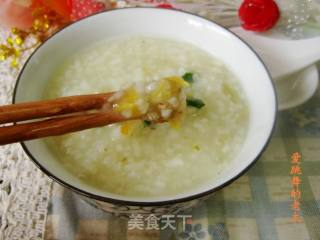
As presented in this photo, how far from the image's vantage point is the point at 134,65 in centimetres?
116

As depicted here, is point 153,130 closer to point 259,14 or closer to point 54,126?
point 54,126

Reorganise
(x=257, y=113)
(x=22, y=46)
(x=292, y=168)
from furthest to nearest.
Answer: (x=22, y=46), (x=292, y=168), (x=257, y=113)

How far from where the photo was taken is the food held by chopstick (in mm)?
822

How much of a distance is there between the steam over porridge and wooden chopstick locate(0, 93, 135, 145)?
0.25 ft

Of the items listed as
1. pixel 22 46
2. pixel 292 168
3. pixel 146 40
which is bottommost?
pixel 292 168

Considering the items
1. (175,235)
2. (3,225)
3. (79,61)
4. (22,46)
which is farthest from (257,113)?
(22,46)

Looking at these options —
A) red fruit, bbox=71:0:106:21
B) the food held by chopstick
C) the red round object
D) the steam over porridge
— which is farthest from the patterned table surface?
red fruit, bbox=71:0:106:21

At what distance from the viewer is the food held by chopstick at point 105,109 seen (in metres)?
0.82

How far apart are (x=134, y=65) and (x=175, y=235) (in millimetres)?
486

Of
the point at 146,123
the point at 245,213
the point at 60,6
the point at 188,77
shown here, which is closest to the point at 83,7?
the point at 60,6

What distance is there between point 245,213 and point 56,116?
52cm

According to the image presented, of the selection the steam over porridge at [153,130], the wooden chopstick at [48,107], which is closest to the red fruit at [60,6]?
the steam over porridge at [153,130]

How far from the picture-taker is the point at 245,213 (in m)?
1.02

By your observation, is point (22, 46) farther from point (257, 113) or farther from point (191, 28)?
point (257, 113)
